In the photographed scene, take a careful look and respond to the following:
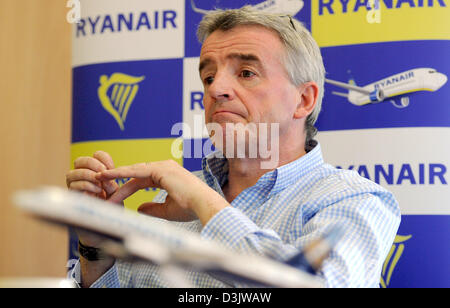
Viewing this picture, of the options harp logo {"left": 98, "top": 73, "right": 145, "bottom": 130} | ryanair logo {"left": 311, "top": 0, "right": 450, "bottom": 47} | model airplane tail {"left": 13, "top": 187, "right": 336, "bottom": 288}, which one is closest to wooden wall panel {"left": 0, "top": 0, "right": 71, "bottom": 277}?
harp logo {"left": 98, "top": 73, "right": 145, "bottom": 130}

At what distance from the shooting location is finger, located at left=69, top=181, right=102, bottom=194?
1.30m

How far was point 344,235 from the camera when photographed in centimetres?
113

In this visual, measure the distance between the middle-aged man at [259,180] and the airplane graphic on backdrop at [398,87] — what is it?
33cm

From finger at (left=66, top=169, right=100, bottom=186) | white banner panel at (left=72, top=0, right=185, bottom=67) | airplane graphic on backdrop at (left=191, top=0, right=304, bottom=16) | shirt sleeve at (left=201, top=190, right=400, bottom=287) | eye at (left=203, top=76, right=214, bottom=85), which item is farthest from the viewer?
white banner panel at (left=72, top=0, right=185, bottom=67)

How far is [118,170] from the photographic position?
1.19 metres

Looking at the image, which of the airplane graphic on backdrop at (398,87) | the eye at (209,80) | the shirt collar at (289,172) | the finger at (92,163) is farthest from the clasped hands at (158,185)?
the airplane graphic on backdrop at (398,87)

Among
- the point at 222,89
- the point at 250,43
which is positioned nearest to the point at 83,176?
the point at 222,89

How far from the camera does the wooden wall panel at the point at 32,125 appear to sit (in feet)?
8.79

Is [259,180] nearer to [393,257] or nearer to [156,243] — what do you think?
[393,257]

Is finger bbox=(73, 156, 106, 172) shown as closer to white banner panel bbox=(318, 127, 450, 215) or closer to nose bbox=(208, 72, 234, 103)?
nose bbox=(208, 72, 234, 103)

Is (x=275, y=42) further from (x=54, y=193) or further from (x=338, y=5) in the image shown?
(x=54, y=193)

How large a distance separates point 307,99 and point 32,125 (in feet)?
5.12

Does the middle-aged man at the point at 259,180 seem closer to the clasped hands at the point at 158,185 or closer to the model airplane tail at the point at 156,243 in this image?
the clasped hands at the point at 158,185
